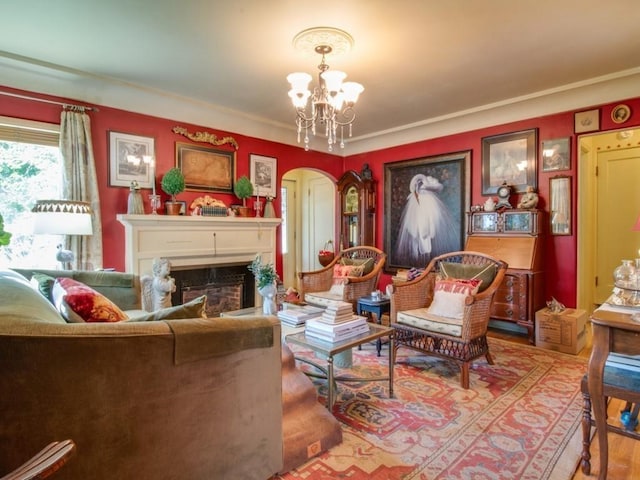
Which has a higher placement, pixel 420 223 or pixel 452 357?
pixel 420 223

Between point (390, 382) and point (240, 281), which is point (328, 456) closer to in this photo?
point (390, 382)

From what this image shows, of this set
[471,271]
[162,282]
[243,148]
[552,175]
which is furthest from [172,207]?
[552,175]

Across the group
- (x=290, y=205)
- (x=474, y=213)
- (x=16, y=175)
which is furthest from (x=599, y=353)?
(x=290, y=205)

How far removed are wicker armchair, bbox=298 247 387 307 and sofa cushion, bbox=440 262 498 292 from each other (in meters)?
0.88

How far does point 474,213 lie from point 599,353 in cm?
301

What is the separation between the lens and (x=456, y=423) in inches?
84.8

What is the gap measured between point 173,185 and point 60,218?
121 centimetres

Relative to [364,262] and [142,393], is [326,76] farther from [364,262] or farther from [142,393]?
[142,393]

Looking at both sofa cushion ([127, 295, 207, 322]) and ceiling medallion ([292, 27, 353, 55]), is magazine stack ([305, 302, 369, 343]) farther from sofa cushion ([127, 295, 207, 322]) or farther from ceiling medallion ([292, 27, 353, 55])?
ceiling medallion ([292, 27, 353, 55])

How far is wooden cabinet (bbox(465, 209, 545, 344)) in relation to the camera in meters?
3.68

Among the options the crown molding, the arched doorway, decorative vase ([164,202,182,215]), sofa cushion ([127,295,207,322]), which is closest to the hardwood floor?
sofa cushion ([127,295,207,322])

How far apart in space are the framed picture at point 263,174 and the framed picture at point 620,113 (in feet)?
13.0

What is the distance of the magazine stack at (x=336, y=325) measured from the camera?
2.19 meters

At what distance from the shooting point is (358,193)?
5.62 m
